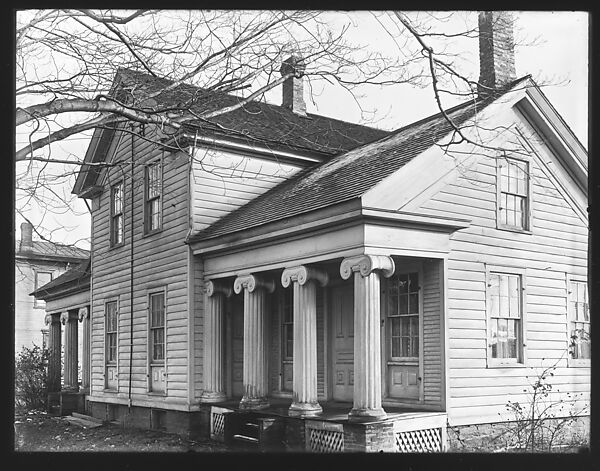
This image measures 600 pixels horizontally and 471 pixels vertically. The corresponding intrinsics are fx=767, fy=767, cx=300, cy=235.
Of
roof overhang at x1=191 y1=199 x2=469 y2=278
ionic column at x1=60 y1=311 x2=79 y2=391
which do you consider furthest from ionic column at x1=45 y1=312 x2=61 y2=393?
roof overhang at x1=191 y1=199 x2=469 y2=278

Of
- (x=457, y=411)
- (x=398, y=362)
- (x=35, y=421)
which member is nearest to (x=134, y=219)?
(x=35, y=421)

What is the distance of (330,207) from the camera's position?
12820mm

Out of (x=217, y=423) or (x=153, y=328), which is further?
(x=153, y=328)

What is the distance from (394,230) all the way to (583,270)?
524 centimetres

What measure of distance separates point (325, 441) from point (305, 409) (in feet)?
2.90

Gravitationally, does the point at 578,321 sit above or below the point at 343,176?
below

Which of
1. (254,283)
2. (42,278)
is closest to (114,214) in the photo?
(42,278)

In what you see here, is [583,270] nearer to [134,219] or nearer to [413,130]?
[413,130]

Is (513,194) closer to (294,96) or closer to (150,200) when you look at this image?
(150,200)

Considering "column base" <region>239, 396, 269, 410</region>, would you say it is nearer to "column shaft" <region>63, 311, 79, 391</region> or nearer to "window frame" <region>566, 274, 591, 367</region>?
"window frame" <region>566, 274, 591, 367</region>

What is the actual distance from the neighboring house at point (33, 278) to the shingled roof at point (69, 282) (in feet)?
0.91

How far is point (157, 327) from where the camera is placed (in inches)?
727

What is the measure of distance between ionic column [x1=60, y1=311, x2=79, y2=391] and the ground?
2689 mm

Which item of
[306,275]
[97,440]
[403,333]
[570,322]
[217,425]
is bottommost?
[97,440]
